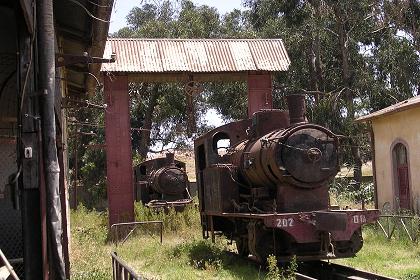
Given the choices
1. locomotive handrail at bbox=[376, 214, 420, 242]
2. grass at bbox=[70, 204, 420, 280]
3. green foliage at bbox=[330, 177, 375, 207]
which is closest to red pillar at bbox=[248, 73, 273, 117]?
grass at bbox=[70, 204, 420, 280]

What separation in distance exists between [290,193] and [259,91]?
836 centimetres

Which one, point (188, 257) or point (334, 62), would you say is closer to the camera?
point (188, 257)

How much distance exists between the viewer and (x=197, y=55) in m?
18.6

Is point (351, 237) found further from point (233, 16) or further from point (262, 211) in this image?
point (233, 16)

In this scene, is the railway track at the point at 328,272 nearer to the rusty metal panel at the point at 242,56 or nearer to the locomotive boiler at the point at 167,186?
the rusty metal panel at the point at 242,56

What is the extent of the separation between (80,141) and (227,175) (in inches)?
1001

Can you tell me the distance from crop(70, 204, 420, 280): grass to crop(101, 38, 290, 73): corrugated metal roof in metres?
4.79

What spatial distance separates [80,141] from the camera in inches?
1414

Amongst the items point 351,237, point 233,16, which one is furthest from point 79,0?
point 233,16

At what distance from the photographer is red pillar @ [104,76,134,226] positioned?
17.5 meters

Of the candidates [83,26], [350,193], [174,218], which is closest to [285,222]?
[83,26]

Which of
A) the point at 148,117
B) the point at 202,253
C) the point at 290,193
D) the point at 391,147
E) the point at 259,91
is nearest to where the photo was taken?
the point at 290,193

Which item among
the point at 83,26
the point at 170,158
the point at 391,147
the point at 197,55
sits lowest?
the point at 391,147

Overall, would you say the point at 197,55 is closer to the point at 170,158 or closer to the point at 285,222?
the point at 170,158
